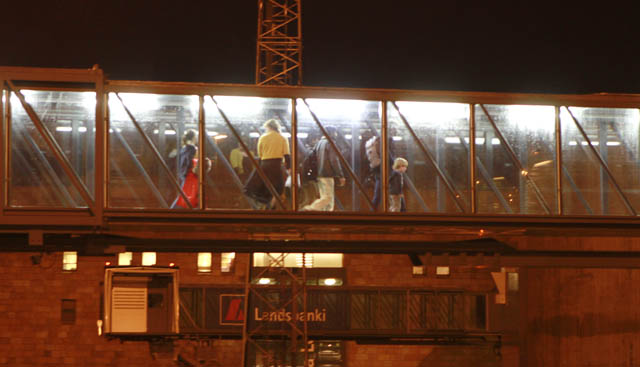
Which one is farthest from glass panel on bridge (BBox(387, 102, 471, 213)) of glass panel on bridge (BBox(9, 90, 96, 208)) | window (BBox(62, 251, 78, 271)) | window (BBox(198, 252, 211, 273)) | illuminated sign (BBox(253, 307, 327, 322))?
window (BBox(62, 251, 78, 271))

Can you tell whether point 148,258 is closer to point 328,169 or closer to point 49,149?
point 49,149

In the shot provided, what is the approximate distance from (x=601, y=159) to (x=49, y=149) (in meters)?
11.8

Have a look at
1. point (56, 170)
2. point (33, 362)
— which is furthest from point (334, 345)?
point (56, 170)

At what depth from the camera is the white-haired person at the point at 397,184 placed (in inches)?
730

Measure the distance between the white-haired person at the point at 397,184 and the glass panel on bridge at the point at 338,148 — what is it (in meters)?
0.40

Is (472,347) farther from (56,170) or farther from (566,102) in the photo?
(56,170)

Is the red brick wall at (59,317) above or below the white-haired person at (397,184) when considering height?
below

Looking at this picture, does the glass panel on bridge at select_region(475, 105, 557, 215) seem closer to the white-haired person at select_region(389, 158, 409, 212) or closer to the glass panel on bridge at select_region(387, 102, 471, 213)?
the glass panel on bridge at select_region(387, 102, 471, 213)

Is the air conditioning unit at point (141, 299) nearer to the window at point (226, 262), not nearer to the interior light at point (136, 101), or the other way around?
the window at point (226, 262)

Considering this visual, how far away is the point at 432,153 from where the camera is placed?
18922 millimetres

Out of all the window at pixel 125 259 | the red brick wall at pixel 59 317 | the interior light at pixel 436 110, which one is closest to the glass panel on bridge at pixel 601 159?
the interior light at pixel 436 110

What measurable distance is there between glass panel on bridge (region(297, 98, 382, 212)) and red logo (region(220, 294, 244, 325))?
12397 mm

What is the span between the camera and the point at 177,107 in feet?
59.5

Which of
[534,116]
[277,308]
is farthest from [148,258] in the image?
[534,116]
